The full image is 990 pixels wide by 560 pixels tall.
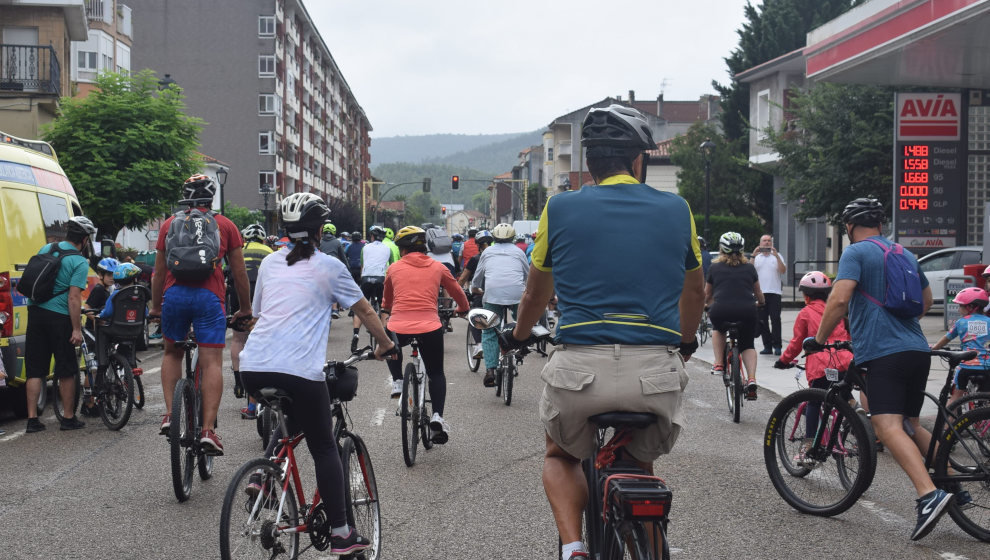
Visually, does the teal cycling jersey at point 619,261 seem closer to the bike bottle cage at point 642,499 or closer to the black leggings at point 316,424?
the bike bottle cage at point 642,499

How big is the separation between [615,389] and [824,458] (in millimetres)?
3321

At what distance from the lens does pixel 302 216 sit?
15.3 ft

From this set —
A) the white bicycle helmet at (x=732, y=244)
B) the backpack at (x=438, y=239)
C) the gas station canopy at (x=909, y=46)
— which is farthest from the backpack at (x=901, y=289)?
the gas station canopy at (x=909, y=46)

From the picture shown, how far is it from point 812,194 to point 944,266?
5.64 metres

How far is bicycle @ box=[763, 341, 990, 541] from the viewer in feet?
17.7

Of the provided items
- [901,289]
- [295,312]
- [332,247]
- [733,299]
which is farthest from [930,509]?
[332,247]

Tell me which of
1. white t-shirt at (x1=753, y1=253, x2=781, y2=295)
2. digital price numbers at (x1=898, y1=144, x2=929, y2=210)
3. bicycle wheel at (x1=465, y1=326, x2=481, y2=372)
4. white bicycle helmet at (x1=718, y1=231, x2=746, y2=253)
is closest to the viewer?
white bicycle helmet at (x1=718, y1=231, x2=746, y2=253)

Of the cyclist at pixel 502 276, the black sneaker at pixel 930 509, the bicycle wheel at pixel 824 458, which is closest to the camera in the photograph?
the black sneaker at pixel 930 509

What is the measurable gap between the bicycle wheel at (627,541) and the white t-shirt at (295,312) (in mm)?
1668

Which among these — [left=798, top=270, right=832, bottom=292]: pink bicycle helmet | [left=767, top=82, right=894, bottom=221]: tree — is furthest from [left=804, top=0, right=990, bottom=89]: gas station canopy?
[left=798, top=270, right=832, bottom=292]: pink bicycle helmet

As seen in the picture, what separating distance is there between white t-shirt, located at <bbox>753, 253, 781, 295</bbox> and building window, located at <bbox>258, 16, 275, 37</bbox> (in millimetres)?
53415

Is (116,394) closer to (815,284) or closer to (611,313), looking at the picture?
(815,284)

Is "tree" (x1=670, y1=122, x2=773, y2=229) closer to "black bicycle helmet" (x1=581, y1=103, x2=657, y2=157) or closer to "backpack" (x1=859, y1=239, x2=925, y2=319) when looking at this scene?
"backpack" (x1=859, y1=239, x2=925, y2=319)

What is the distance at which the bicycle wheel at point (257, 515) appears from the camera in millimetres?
3955
